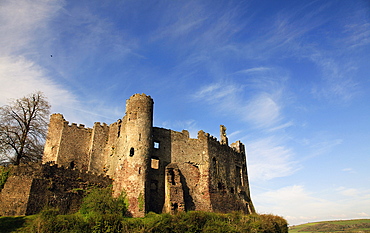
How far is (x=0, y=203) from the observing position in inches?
848

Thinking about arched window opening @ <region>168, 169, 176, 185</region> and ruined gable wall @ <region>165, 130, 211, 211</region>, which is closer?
arched window opening @ <region>168, 169, 176, 185</region>

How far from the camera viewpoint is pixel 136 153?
28312 mm

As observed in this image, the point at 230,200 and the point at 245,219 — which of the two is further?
the point at 230,200

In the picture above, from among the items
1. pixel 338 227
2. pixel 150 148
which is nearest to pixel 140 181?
pixel 150 148

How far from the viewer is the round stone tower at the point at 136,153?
2644 cm

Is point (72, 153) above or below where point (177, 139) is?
below

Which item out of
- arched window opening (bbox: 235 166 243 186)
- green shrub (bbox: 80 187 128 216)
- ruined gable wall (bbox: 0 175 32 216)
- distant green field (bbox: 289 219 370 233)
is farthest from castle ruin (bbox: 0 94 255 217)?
distant green field (bbox: 289 219 370 233)

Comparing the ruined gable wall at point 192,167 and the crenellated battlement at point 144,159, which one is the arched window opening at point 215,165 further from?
the ruined gable wall at point 192,167

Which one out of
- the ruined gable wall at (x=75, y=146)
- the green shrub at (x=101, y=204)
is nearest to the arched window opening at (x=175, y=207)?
the green shrub at (x=101, y=204)

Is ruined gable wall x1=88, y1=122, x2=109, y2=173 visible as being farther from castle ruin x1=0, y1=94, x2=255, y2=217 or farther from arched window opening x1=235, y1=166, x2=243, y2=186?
arched window opening x1=235, y1=166, x2=243, y2=186

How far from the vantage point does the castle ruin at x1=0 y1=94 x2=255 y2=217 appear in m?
27.8

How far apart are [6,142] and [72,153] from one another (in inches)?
245

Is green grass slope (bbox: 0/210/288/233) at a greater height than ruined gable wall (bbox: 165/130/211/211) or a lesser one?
lesser

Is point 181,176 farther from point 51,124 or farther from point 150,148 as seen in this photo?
point 51,124
